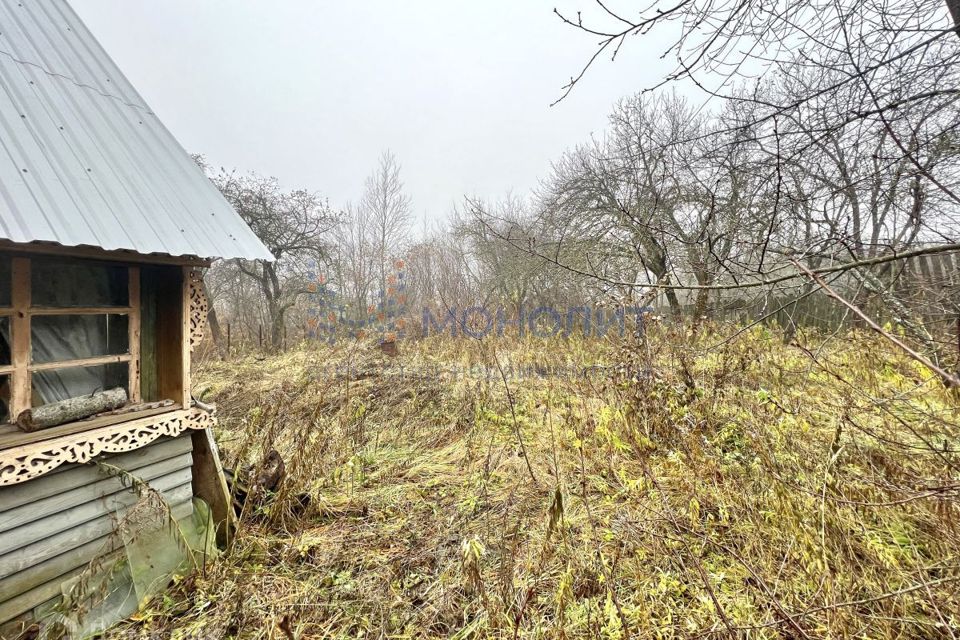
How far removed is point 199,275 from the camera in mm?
2268

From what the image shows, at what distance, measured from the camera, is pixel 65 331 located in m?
1.98

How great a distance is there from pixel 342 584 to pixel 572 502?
59.5 inches

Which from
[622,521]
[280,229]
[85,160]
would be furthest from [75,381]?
[280,229]

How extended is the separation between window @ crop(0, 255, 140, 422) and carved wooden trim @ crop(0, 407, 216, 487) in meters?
0.25

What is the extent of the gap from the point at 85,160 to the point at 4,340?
98 centimetres

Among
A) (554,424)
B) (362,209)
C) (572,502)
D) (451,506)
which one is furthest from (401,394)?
(362,209)

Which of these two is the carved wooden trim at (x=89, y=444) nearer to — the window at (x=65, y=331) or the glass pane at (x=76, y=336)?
the window at (x=65, y=331)

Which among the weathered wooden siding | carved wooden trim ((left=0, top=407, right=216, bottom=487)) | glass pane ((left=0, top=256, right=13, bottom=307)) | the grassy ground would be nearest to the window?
glass pane ((left=0, top=256, right=13, bottom=307))

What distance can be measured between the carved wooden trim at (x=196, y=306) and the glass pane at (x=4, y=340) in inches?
27.8

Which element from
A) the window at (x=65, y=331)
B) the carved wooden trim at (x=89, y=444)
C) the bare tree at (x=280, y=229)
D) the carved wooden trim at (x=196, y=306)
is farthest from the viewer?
the bare tree at (x=280, y=229)

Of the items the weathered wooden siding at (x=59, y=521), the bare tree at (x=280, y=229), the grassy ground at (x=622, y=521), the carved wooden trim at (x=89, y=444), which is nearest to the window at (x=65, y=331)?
the carved wooden trim at (x=89, y=444)

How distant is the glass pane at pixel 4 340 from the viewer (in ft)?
5.96

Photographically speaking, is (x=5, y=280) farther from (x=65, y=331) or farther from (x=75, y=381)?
(x=75, y=381)

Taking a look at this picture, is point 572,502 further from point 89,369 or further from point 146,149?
point 146,149
